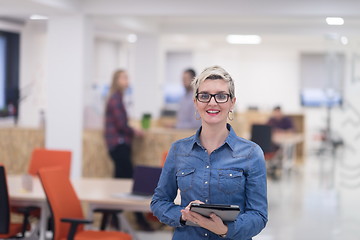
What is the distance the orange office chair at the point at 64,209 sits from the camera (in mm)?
5129

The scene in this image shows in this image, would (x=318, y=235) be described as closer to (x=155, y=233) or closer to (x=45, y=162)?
(x=155, y=233)

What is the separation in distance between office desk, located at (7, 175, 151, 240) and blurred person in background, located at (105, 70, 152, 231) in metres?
2.03

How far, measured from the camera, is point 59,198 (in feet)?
17.3

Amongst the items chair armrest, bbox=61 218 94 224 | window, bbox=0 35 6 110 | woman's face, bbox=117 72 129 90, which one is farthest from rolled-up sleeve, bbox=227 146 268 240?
window, bbox=0 35 6 110

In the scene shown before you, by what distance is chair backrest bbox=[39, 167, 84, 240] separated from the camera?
16.9 feet

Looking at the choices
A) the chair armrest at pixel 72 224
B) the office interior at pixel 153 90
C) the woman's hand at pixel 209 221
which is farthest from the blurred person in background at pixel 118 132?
the woman's hand at pixel 209 221

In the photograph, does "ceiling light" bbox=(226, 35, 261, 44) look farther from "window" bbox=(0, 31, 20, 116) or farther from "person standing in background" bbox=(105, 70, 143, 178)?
"person standing in background" bbox=(105, 70, 143, 178)

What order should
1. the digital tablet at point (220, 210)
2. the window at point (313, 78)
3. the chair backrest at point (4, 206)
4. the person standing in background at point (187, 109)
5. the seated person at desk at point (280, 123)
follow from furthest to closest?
the window at point (313, 78) → the seated person at desk at point (280, 123) → the person standing in background at point (187, 109) → the chair backrest at point (4, 206) → the digital tablet at point (220, 210)

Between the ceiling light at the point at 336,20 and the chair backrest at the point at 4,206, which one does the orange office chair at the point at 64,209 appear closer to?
the chair backrest at the point at 4,206

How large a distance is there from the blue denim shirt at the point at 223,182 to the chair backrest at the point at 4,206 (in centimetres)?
272

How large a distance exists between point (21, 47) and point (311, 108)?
9.60 m

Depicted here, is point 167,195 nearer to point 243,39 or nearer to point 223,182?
point 223,182

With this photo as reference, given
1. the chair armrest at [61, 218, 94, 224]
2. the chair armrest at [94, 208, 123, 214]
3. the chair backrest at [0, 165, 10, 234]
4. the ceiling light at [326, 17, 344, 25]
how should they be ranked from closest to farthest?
the chair armrest at [61, 218, 94, 224] → the chair backrest at [0, 165, 10, 234] → the chair armrest at [94, 208, 123, 214] → the ceiling light at [326, 17, 344, 25]

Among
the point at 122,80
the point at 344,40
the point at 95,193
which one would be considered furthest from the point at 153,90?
the point at 95,193
